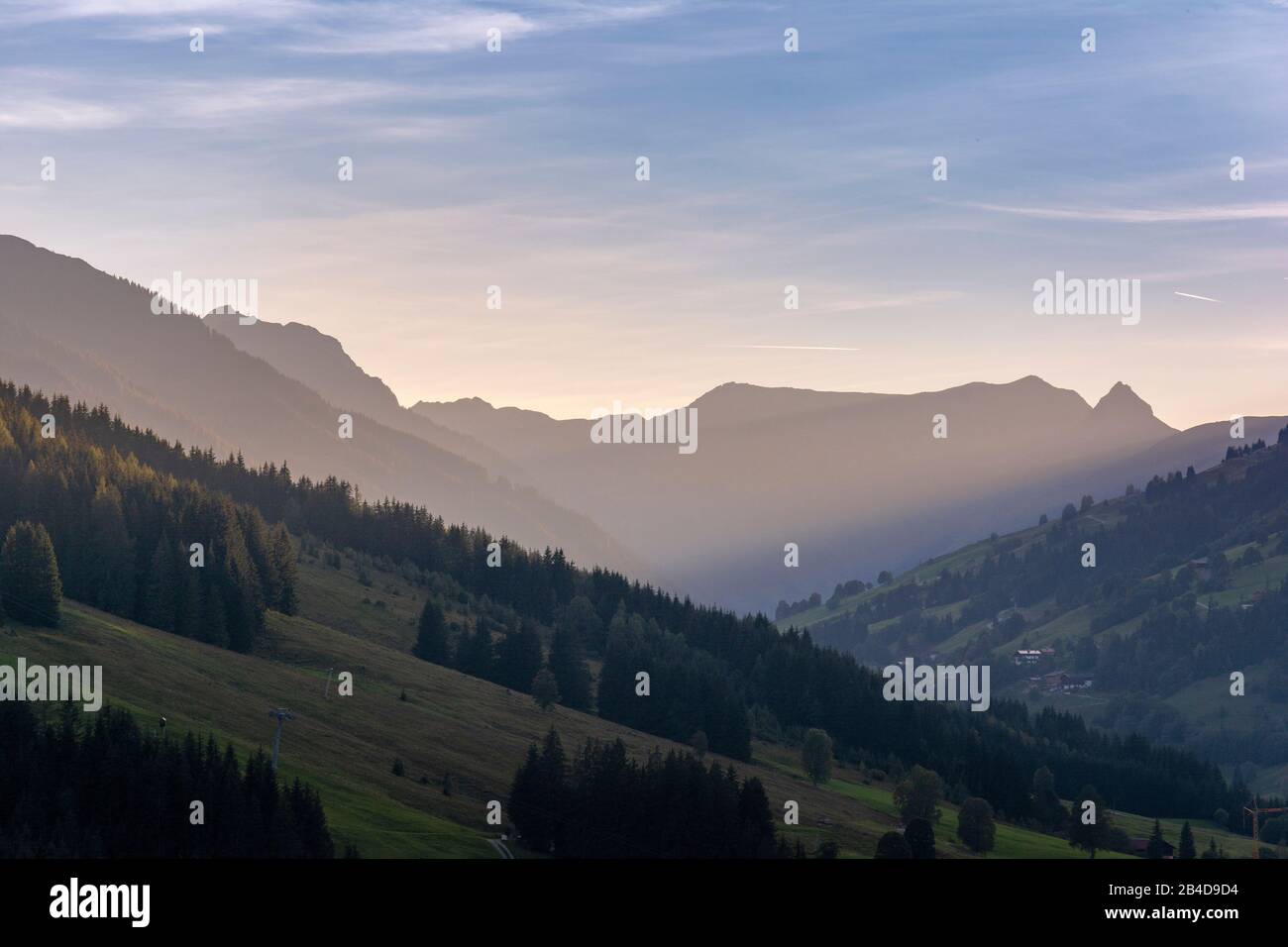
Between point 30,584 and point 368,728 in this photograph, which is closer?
point 368,728

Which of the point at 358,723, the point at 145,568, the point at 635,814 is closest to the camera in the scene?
the point at 635,814

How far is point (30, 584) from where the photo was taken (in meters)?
156

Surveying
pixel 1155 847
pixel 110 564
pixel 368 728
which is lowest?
pixel 1155 847

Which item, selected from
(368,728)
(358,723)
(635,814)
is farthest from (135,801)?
(358,723)

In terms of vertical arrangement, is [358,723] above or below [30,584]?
below

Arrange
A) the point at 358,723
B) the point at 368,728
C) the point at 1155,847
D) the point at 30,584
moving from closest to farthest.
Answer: the point at 368,728
the point at 30,584
the point at 358,723
the point at 1155,847

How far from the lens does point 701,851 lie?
122m

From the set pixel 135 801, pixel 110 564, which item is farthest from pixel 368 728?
pixel 135 801

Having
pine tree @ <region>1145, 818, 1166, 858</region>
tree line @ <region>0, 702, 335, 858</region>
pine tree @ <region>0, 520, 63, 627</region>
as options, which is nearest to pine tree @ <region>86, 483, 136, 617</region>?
pine tree @ <region>0, 520, 63, 627</region>

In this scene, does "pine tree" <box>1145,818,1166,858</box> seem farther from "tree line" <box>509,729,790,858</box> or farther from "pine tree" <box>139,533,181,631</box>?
"pine tree" <box>139,533,181,631</box>

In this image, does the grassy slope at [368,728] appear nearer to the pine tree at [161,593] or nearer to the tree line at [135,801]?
the tree line at [135,801]

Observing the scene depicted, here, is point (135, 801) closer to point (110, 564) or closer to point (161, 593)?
point (161, 593)
